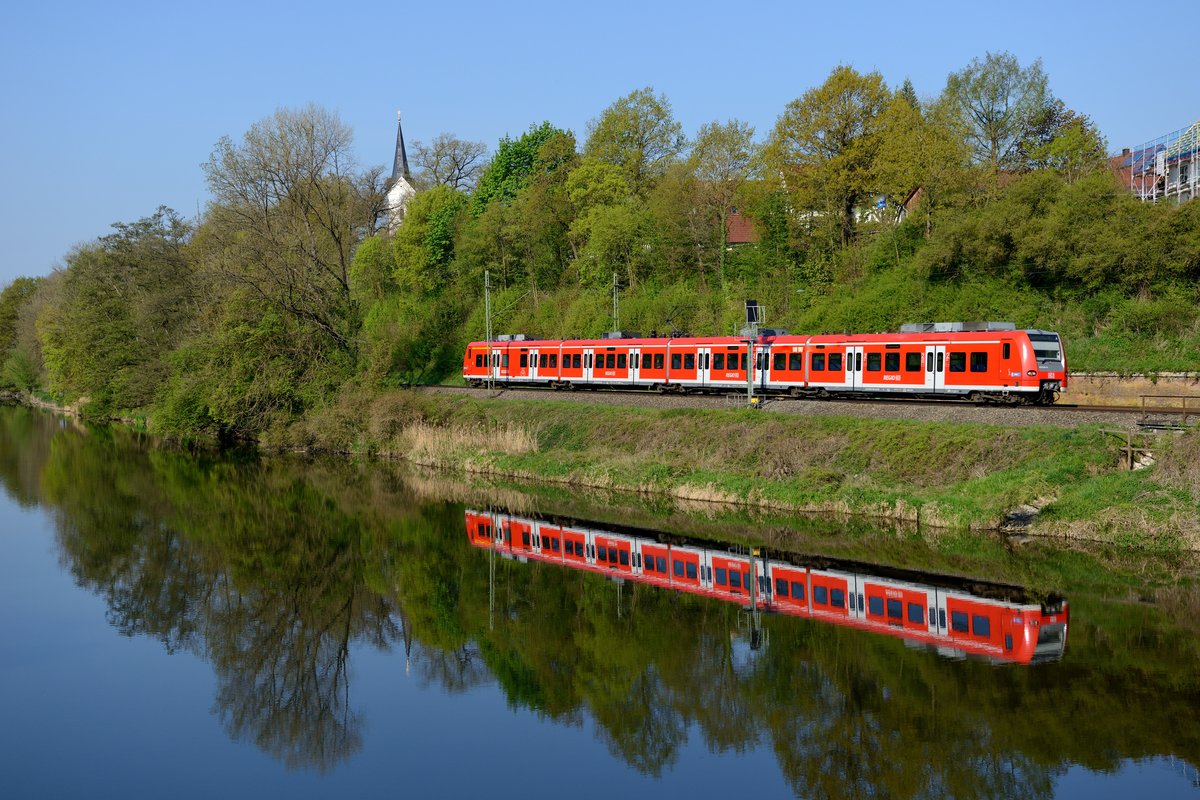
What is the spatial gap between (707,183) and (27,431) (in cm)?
4244

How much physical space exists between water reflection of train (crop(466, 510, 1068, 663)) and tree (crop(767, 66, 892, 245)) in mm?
29270

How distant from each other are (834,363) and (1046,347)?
734cm

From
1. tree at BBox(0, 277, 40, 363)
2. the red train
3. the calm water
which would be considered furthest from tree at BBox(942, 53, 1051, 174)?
tree at BBox(0, 277, 40, 363)

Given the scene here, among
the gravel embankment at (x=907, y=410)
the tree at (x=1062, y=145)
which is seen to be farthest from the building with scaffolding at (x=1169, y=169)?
the gravel embankment at (x=907, y=410)

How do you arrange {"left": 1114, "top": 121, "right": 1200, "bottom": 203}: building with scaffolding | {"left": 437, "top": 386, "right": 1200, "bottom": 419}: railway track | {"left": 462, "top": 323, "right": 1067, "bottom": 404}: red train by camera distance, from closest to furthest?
{"left": 437, "top": 386, "right": 1200, "bottom": 419}: railway track < {"left": 462, "top": 323, "right": 1067, "bottom": 404}: red train < {"left": 1114, "top": 121, "right": 1200, "bottom": 203}: building with scaffolding

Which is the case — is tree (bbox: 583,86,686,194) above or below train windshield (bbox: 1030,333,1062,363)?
above

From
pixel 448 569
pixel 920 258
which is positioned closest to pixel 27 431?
pixel 448 569

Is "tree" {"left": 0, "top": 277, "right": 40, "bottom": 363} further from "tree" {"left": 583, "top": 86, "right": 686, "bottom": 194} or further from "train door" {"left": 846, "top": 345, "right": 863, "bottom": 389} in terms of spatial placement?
"train door" {"left": 846, "top": 345, "right": 863, "bottom": 389}

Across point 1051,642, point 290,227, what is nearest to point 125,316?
point 290,227

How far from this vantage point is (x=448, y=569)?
25.3 m

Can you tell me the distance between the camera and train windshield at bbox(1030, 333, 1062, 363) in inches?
1203

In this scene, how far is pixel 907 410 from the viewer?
3148cm

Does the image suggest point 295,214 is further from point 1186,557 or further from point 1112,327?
point 1186,557

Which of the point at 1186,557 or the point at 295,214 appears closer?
the point at 1186,557
